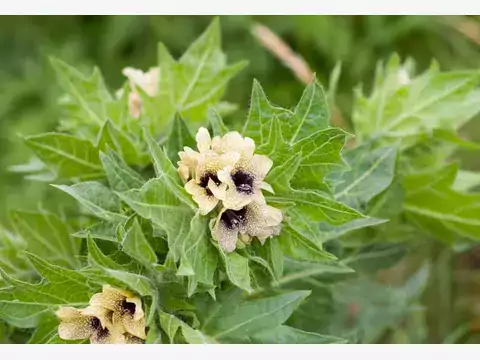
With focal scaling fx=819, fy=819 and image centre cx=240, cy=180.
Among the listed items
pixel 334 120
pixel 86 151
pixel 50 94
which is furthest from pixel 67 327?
pixel 50 94

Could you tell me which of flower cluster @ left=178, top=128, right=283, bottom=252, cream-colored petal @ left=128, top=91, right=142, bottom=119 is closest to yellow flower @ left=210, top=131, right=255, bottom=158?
flower cluster @ left=178, top=128, right=283, bottom=252

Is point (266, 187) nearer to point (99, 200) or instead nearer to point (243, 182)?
point (243, 182)

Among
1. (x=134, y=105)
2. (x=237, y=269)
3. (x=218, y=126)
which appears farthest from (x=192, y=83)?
(x=237, y=269)

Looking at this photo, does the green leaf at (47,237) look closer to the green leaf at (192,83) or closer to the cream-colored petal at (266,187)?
the green leaf at (192,83)

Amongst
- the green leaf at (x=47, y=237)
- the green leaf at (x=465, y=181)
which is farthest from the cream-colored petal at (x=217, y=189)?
the green leaf at (x=465, y=181)

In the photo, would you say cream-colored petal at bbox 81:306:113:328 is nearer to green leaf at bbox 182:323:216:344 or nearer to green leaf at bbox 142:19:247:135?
green leaf at bbox 182:323:216:344

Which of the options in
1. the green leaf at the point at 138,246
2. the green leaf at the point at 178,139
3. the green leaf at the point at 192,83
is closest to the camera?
the green leaf at the point at 138,246

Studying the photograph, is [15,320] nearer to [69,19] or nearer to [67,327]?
[67,327]
